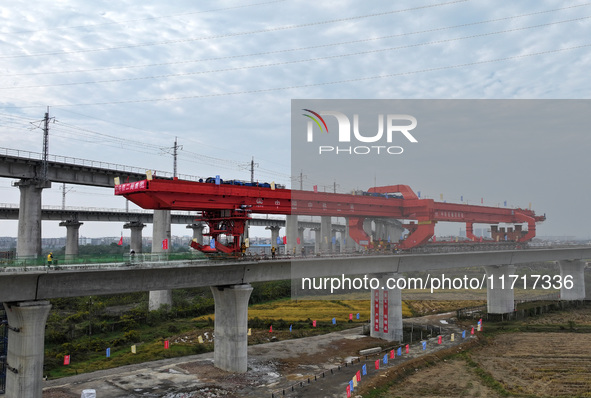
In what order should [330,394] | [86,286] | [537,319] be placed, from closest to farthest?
[86,286], [330,394], [537,319]

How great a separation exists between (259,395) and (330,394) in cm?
459

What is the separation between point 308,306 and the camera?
68312mm

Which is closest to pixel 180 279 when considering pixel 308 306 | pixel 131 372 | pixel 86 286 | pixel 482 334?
pixel 86 286

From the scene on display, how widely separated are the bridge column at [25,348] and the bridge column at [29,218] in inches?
737

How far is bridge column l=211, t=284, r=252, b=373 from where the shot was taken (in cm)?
3400

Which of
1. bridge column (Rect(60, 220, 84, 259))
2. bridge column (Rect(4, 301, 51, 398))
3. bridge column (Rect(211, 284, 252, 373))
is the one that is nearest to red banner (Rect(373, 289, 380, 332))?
bridge column (Rect(211, 284, 252, 373))

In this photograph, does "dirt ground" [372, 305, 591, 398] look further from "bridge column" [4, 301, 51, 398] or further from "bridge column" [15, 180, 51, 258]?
"bridge column" [15, 180, 51, 258]

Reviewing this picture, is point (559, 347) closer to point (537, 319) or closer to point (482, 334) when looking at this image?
point (482, 334)

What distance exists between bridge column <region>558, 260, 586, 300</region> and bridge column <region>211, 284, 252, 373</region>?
59.1m

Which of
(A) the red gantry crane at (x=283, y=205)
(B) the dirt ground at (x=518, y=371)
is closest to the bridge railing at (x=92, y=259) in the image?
(A) the red gantry crane at (x=283, y=205)

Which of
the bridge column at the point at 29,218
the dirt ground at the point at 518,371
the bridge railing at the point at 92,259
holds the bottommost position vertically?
the dirt ground at the point at 518,371

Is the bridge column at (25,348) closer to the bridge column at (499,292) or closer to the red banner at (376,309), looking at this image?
the red banner at (376,309)

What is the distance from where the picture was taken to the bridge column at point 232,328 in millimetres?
34000

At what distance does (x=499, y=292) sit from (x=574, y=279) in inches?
870
